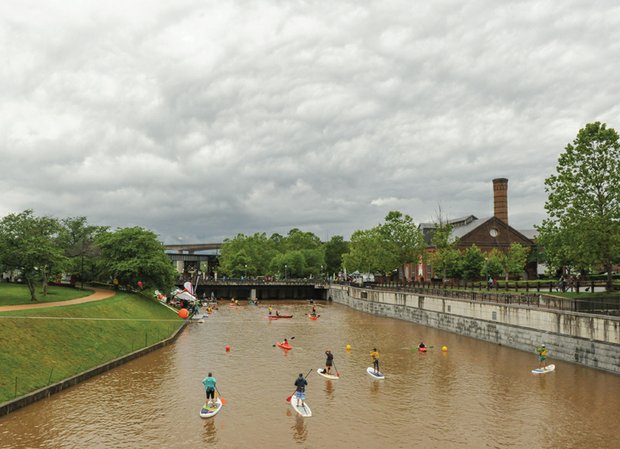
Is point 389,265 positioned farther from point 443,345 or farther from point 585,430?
point 585,430

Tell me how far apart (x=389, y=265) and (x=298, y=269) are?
57778 millimetres

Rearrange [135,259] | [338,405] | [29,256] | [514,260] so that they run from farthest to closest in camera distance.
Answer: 1. [514,260]
2. [135,259]
3. [29,256]
4. [338,405]

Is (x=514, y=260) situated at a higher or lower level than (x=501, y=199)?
lower

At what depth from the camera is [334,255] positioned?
528 ft

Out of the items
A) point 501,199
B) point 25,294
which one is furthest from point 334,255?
point 25,294

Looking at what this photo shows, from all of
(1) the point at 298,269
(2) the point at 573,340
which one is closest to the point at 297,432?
(2) the point at 573,340

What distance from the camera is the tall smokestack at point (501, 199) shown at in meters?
116

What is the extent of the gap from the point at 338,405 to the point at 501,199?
101599 mm

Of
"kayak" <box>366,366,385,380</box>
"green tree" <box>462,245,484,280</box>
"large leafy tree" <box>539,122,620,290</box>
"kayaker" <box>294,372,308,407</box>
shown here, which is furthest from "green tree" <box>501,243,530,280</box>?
"kayaker" <box>294,372,308,407</box>

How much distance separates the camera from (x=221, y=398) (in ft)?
85.6

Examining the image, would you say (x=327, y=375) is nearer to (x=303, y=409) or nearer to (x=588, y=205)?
(x=303, y=409)

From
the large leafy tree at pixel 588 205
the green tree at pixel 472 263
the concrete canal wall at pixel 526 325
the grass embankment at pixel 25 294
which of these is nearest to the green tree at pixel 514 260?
the green tree at pixel 472 263

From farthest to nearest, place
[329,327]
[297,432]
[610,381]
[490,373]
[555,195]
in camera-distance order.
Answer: [329,327], [555,195], [490,373], [610,381], [297,432]

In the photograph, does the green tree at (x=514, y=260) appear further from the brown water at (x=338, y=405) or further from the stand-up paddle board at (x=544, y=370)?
the stand-up paddle board at (x=544, y=370)
